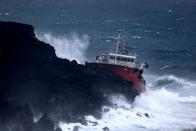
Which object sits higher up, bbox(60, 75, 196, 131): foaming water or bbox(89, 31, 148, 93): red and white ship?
bbox(89, 31, 148, 93): red and white ship

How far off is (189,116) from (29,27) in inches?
912

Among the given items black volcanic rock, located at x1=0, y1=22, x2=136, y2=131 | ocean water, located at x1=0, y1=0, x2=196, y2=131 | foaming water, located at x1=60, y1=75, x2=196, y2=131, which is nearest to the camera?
black volcanic rock, located at x1=0, y1=22, x2=136, y2=131

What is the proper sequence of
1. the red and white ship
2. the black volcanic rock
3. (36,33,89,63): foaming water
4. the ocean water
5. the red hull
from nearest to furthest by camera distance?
the black volcanic rock
the ocean water
the red hull
the red and white ship
(36,33,89,63): foaming water

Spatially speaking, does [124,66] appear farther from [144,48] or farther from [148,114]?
[144,48]

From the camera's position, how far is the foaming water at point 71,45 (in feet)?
339

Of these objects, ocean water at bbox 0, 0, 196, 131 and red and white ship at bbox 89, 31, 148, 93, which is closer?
ocean water at bbox 0, 0, 196, 131

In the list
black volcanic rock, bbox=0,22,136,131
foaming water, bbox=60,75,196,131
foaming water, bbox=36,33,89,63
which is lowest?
foaming water, bbox=60,75,196,131

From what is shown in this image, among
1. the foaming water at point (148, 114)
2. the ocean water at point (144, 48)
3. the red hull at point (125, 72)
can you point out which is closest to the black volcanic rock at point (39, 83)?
the foaming water at point (148, 114)

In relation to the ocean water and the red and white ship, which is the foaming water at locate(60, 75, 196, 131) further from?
the red and white ship

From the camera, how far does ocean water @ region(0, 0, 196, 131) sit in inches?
2421

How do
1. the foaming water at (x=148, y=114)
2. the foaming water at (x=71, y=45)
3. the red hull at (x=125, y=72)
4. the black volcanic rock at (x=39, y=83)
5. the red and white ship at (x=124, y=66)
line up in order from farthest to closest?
the foaming water at (x=71, y=45), the red and white ship at (x=124, y=66), the red hull at (x=125, y=72), the foaming water at (x=148, y=114), the black volcanic rock at (x=39, y=83)

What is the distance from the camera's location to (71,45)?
382 ft

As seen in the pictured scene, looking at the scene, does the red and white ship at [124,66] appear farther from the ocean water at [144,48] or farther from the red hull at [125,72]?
the ocean water at [144,48]

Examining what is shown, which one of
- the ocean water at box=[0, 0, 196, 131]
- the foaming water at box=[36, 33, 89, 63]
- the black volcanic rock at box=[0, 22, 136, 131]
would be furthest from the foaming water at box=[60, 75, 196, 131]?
the foaming water at box=[36, 33, 89, 63]
